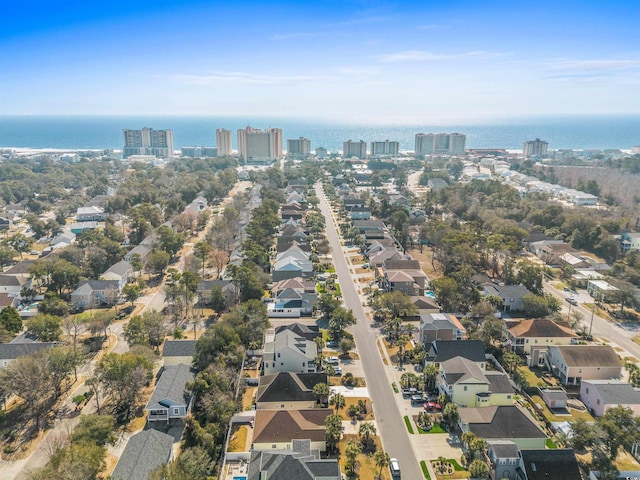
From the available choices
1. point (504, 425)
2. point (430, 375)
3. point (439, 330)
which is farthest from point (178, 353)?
point (504, 425)

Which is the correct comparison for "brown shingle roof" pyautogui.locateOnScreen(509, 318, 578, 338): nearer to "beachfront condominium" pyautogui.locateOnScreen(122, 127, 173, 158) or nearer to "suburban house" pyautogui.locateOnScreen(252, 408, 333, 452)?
"suburban house" pyautogui.locateOnScreen(252, 408, 333, 452)

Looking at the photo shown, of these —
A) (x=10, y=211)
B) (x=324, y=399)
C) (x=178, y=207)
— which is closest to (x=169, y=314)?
(x=324, y=399)

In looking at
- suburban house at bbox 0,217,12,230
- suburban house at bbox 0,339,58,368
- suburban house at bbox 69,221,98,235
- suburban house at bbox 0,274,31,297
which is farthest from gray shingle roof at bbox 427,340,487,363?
suburban house at bbox 0,217,12,230

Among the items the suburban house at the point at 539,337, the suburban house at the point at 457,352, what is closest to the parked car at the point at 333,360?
the suburban house at the point at 457,352

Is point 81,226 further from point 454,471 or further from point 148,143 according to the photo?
point 148,143

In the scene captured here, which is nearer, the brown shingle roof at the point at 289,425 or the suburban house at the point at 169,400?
the brown shingle roof at the point at 289,425

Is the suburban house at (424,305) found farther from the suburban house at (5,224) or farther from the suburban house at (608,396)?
the suburban house at (5,224)
